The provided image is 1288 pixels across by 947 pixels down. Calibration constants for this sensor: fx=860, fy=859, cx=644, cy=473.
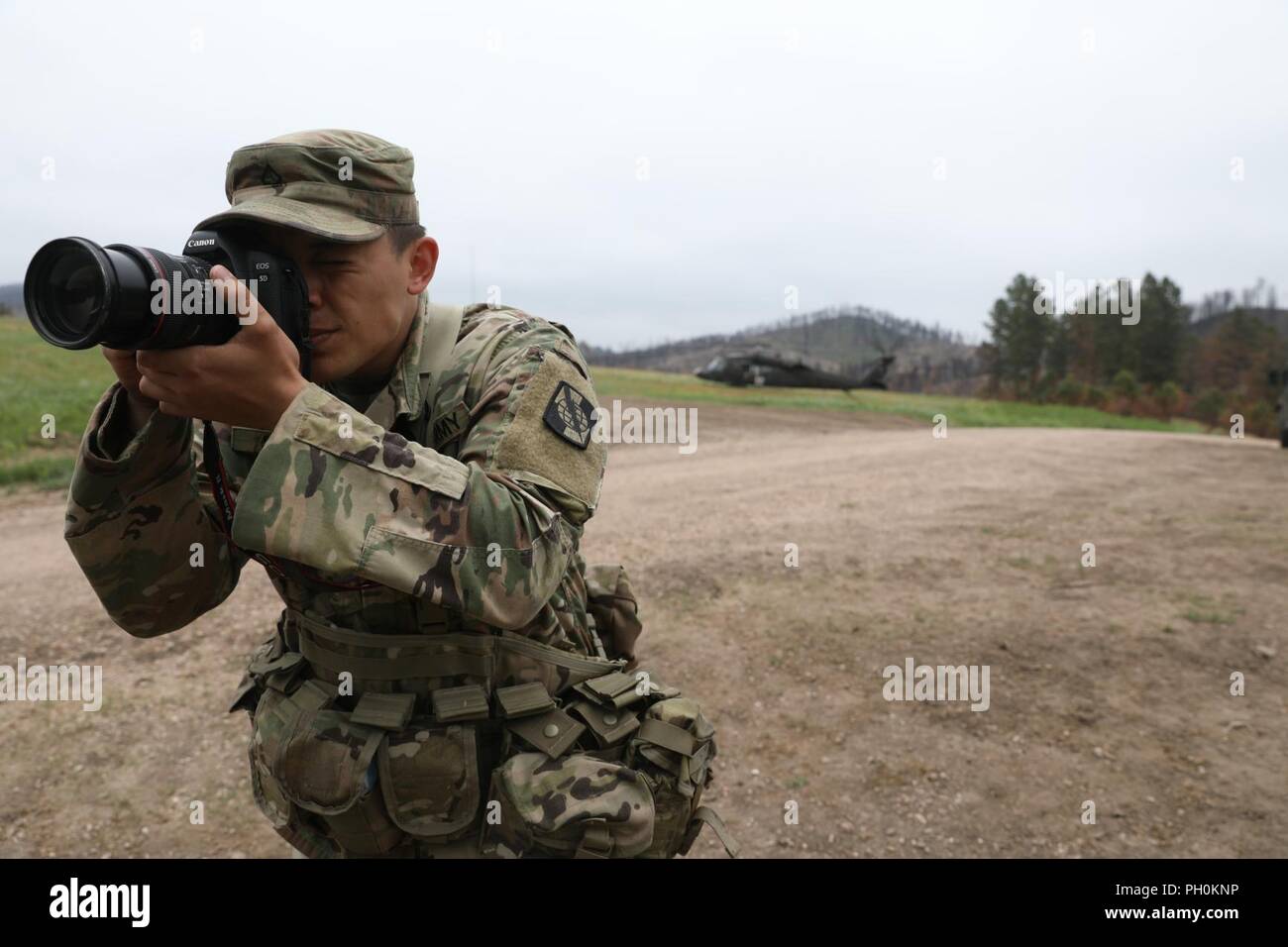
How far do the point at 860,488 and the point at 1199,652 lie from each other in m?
5.11

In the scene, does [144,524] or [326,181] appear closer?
[326,181]

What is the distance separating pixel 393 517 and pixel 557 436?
364 mm

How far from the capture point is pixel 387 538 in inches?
53.7

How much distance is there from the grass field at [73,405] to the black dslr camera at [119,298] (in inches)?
224

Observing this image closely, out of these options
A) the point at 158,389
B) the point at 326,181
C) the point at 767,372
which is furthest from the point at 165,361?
the point at 767,372

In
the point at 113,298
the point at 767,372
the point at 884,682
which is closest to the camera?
the point at 113,298

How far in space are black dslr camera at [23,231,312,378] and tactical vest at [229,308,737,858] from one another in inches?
23.1

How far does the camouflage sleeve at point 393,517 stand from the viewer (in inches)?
53.4

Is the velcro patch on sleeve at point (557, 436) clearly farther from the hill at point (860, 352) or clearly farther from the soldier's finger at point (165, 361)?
the hill at point (860, 352)

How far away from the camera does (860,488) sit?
9.59 metres

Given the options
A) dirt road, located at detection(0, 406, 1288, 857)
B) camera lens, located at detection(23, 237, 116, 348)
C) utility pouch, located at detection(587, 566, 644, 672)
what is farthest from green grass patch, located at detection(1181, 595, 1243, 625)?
camera lens, located at detection(23, 237, 116, 348)

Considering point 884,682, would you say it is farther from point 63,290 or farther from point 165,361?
point 63,290

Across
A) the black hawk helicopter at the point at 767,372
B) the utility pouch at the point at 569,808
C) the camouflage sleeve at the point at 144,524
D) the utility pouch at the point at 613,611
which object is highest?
the black hawk helicopter at the point at 767,372

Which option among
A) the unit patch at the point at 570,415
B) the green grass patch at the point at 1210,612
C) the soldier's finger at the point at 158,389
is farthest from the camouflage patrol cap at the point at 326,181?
the green grass patch at the point at 1210,612
